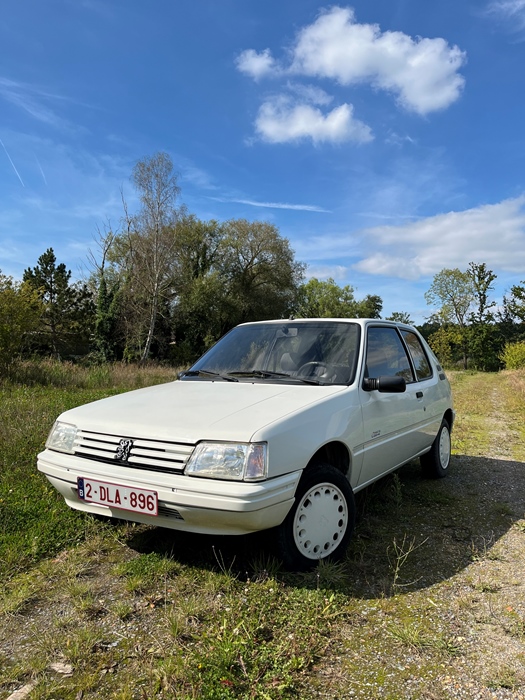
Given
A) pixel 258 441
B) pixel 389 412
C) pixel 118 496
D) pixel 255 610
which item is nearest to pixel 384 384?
pixel 389 412

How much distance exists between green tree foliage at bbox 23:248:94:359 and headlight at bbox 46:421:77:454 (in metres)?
32.9

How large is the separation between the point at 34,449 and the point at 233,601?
3.45m

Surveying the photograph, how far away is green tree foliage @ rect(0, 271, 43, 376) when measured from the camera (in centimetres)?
1164

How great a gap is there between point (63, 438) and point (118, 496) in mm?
711

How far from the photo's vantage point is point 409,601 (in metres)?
2.67

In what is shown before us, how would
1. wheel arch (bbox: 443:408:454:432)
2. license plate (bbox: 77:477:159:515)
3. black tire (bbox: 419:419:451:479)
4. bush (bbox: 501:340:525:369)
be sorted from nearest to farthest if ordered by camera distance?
license plate (bbox: 77:477:159:515) < black tire (bbox: 419:419:451:479) < wheel arch (bbox: 443:408:454:432) < bush (bbox: 501:340:525:369)

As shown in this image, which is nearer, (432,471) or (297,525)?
(297,525)

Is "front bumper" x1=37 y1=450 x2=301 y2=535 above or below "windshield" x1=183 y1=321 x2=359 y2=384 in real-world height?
below

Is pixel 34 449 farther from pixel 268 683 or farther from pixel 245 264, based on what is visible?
pixel 245 264

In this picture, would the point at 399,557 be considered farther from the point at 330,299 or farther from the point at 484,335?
the point at 330,299

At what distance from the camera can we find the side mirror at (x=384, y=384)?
3469mm

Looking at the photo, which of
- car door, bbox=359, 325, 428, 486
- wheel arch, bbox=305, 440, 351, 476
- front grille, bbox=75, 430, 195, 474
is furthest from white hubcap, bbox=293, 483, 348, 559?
front grille, bbox=75, 430, 195, 474

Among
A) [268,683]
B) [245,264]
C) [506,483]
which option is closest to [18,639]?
[268,683]

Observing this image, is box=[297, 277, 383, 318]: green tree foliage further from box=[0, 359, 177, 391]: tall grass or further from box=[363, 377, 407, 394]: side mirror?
box=[363, 377, 407, 394]: side mirror
